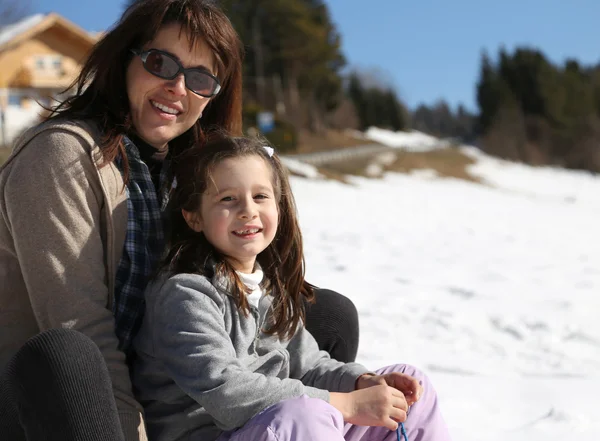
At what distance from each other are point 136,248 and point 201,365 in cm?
45

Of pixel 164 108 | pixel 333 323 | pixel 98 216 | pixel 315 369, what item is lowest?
pixel 315 369

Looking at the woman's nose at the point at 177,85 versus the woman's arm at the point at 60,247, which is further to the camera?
the woman's nose at the point at 177,85

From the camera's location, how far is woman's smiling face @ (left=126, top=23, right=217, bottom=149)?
228 cm

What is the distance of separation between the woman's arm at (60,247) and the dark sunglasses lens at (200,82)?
0.52 meters

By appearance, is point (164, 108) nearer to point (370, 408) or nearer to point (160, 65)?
point (160, 65)

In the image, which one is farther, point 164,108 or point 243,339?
point 164,108

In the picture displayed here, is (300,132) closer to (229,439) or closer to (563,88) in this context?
(563,88)

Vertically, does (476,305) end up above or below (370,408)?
below

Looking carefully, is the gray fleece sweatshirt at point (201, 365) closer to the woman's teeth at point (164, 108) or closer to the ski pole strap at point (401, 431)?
the ski pole strap at point (401, 431)

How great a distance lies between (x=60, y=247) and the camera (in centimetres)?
194

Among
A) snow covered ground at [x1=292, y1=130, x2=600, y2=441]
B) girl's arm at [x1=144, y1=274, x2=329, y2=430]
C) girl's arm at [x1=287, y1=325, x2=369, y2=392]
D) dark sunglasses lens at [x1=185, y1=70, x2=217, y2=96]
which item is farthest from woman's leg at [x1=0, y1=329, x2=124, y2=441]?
snow covered ground at [x1=292, y1=130, x2=600, y2=441]

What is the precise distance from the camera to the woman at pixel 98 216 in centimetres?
167

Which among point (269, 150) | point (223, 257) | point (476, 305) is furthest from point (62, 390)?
point (476, 305)

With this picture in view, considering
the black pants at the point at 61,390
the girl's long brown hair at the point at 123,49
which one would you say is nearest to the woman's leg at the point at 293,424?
the black pants at the point at 61,390
